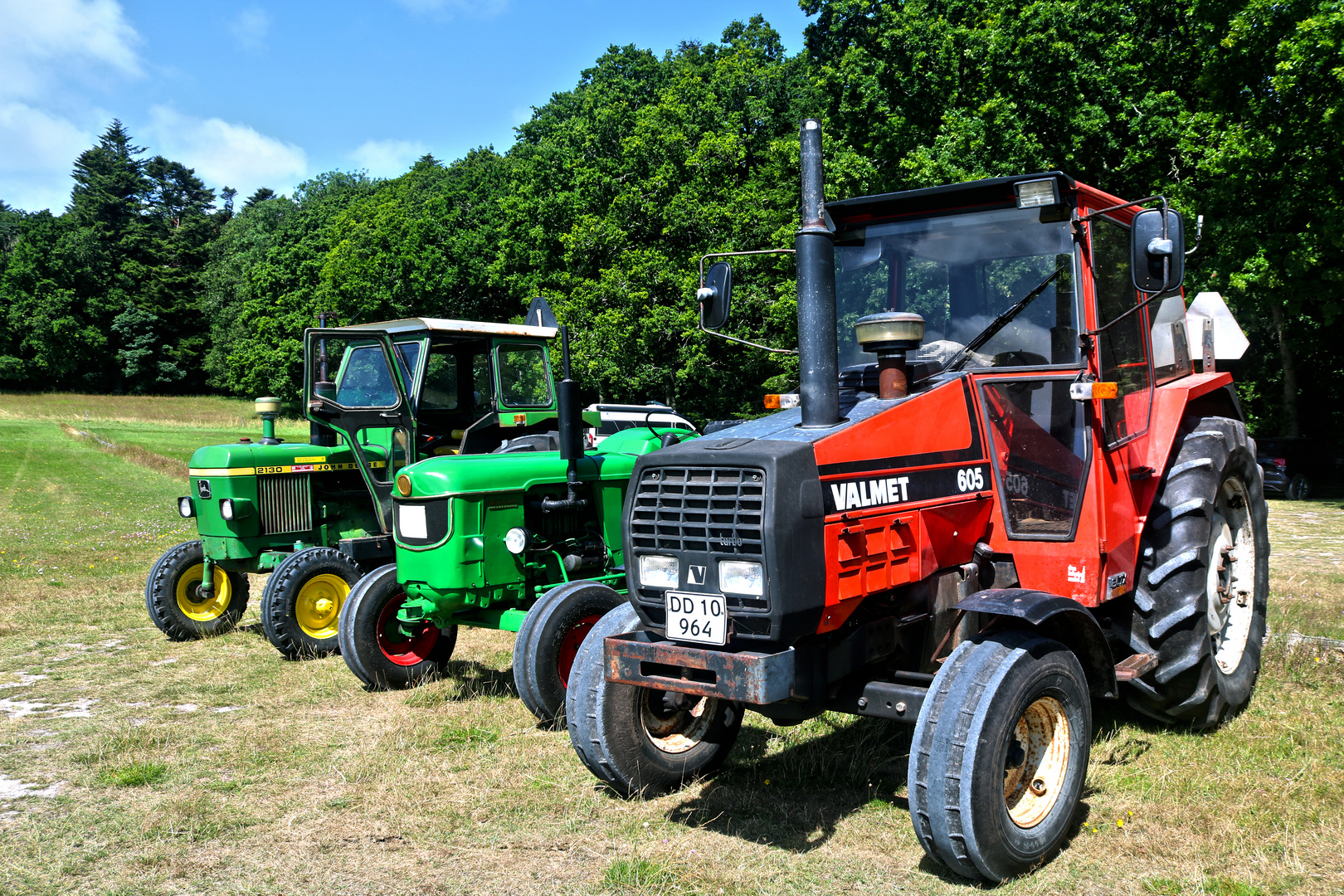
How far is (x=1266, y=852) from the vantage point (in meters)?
4.03

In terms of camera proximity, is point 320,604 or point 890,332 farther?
point 320,604

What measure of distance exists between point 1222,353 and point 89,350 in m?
75.2

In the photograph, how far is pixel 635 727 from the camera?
465 cm

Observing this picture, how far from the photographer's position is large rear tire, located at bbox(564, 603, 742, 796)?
4578 millimetres

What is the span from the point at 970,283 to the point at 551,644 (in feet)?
10.2

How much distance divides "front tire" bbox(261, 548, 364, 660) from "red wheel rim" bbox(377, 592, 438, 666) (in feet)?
3.44

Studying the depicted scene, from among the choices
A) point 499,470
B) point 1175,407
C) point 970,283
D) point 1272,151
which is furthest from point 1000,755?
point 1272,151

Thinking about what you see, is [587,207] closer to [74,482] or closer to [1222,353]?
[74,482]

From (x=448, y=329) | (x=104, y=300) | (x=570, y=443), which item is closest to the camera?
(x=570, y=443)

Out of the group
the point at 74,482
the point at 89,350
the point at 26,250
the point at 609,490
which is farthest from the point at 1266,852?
the point at 26,250

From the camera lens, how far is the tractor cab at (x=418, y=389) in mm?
8594

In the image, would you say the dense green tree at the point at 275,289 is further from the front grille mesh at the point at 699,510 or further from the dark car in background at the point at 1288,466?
the front grille mesh at the point at 699,510

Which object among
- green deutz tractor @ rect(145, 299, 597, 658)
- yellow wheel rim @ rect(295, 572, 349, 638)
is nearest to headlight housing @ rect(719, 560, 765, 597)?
green deutz tractor @ rect(145, 299, 597, 658)

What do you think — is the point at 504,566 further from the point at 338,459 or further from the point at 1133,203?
the point at 1133,203
